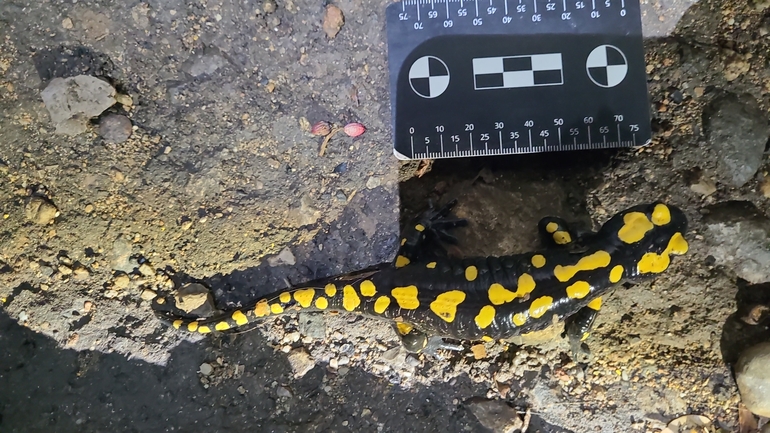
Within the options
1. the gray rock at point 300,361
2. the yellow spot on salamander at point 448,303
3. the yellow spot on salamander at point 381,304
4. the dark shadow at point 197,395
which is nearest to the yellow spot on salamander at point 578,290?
the yellow spot on salamander at point 448,303

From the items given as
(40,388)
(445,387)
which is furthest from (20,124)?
(445,387)

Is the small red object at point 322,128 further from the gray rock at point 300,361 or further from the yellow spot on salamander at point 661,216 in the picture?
the yellow spot on salamander at point 661,216

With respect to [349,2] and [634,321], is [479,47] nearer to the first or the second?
[349,2]

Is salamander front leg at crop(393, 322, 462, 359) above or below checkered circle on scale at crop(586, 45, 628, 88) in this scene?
below

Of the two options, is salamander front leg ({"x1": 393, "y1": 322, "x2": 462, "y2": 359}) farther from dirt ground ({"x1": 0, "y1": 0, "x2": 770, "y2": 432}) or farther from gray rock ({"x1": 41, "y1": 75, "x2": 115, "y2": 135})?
gray rock ({"x1": 41, "y1": 75, "x2": 115, "y2": 135})

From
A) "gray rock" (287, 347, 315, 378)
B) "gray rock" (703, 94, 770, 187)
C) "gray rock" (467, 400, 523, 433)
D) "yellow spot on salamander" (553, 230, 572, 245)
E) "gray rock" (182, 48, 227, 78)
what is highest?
"gray rock" (182, 48, 227, 78)

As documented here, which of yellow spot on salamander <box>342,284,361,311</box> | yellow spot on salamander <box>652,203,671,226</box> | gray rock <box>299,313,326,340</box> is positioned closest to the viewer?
yellow spot on salamander <box>652,203,671,226</box>

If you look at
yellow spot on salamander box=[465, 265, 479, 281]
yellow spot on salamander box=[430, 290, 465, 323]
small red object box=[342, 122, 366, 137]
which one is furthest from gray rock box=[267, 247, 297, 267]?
yellow spot on salamander box=[465, 265, 479, 281]
